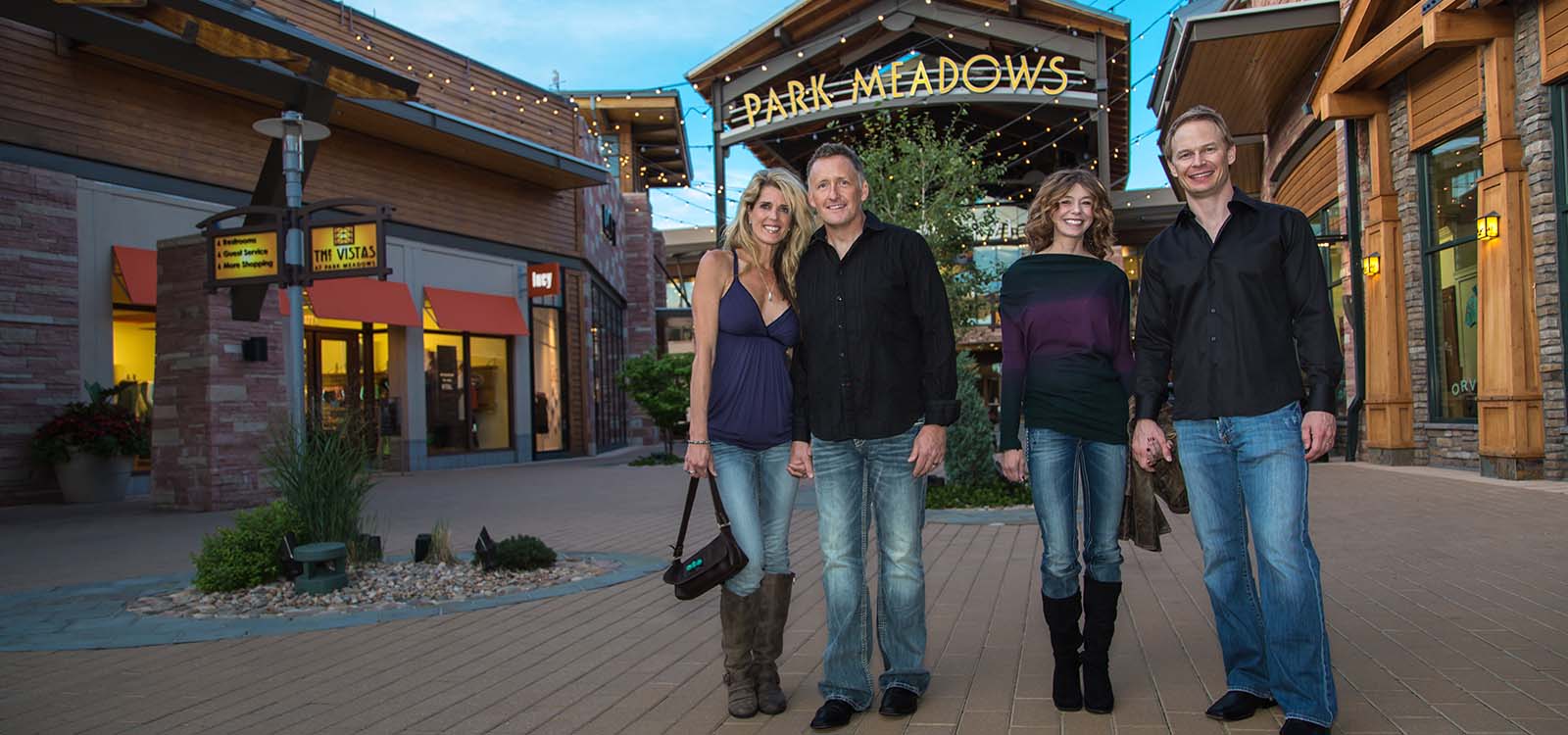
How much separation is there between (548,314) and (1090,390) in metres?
21.8

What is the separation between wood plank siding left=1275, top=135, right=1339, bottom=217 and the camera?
625 inches

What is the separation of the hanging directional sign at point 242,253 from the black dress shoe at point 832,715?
8.22m

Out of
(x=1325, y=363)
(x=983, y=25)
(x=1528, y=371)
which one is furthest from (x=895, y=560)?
(x=983, y=25)

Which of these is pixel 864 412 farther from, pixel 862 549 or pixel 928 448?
pixel 862 549

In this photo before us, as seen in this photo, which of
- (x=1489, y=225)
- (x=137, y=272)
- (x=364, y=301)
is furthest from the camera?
(x=364, y=301)

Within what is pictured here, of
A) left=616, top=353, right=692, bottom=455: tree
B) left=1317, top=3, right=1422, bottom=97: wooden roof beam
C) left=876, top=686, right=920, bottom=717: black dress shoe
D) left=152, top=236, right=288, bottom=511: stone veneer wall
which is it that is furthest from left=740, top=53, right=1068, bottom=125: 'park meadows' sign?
left=876, top=686, right=920, bottom=717: black dress shoe

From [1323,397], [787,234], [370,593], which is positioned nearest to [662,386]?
[370,593]

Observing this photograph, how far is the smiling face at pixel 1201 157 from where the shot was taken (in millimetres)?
3473

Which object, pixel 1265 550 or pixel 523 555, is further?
pixel 523 555

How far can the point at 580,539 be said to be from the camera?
9344mm

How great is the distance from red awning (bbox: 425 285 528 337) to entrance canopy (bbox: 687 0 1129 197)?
736 centimetres

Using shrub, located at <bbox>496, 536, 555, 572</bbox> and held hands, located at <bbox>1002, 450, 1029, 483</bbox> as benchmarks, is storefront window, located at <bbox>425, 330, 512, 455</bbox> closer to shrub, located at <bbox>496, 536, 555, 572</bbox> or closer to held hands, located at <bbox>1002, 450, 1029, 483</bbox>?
shrub, located at <bbox>496, 536, 555, 572</bbox>

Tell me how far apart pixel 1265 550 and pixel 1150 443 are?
495 mm

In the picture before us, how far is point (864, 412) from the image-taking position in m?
3.62
